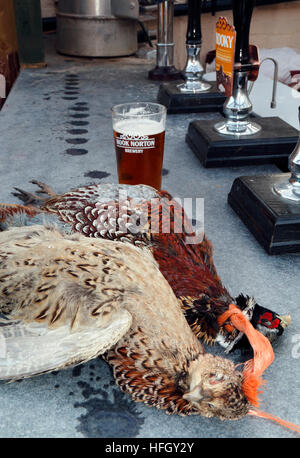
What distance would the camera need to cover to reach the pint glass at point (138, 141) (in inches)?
39.5

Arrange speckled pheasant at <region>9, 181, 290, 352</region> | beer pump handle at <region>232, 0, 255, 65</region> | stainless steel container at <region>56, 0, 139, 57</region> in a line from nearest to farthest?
speckled pheasant at <region>9, 181, 290, 352</region>
beer pump handle at <region>232, 0, 255, 65</region>
stainless steel container at <region>56, 0, 139, 57</region>

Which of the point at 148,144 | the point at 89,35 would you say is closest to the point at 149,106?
the point at 148,144

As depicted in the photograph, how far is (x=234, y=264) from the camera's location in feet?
2.92

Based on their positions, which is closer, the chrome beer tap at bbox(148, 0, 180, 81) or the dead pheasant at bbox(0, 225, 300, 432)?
the dead pheasant at bbox(0, 225, 300, 432)

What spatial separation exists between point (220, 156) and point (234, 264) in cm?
49

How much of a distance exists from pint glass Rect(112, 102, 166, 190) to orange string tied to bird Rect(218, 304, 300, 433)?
475 mm

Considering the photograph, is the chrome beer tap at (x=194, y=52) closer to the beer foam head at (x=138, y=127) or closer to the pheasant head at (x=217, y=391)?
the beer foam head at (x=138, y=127)

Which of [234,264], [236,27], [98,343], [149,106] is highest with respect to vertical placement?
[236,27]

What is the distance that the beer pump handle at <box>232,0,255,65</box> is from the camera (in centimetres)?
120

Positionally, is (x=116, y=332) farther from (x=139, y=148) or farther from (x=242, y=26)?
(x=242, y=26)

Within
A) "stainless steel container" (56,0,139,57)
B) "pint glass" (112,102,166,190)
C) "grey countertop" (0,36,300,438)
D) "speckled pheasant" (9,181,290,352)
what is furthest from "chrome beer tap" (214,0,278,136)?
"stainless steel container" (56,0,139,57)

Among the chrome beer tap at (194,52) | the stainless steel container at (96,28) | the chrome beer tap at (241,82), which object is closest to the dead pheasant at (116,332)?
the chrome beer tap at (241,82)

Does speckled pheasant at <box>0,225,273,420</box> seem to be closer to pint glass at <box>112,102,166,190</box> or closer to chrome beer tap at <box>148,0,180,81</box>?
pint glass at <box>112,102,166,190</box>
